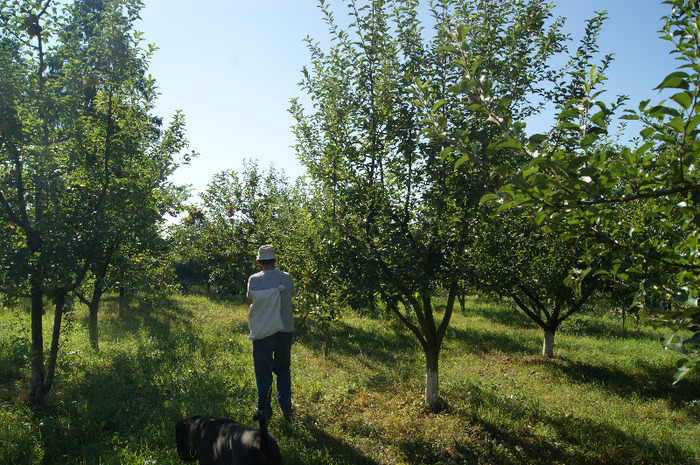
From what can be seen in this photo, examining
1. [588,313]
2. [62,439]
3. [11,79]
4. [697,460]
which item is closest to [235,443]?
[62,439]

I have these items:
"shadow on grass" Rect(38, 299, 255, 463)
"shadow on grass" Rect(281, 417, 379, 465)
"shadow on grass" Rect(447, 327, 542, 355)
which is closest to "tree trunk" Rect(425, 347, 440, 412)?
"shadow on grass" Rect(281, 417, 379, 465)

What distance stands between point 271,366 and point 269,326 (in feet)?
2.03

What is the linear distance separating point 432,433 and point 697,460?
148 inches

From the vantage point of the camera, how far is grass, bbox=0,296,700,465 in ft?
18.2

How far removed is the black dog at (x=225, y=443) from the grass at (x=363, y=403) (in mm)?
685

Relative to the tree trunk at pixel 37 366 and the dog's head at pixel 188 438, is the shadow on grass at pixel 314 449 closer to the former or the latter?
the dog's head at pixel 188 438

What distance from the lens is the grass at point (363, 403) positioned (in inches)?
219

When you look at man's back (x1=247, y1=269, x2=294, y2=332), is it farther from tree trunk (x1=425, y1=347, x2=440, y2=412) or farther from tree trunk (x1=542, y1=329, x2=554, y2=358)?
tree trunk (x1=542, y1=329, x2=554, y2=358)

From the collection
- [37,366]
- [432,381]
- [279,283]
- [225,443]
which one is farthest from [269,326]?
[37,366]

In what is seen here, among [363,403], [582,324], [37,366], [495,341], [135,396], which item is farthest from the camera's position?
[582,324]

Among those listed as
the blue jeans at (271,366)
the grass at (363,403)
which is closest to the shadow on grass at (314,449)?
the grass at (363,403)

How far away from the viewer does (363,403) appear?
736 cm

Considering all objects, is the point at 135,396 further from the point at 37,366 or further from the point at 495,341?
→ the point at 495,341

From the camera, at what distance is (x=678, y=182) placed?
2.36 metres
